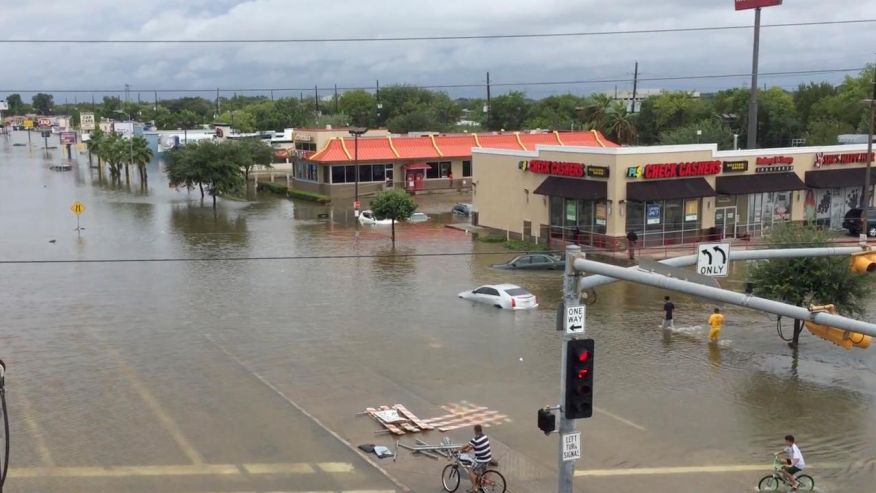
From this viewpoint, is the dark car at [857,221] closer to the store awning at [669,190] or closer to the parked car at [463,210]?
the store awning at [669,190]

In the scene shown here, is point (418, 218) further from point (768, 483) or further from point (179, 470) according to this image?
point (768, 483)

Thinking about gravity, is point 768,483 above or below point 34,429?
above

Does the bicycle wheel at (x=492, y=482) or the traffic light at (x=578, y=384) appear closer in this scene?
the traffic light at (x=578, y=384)

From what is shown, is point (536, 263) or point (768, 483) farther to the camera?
point (536, 263)

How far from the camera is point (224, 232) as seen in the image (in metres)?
51.8

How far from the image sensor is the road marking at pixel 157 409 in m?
17.7

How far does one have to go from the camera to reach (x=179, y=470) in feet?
55.1

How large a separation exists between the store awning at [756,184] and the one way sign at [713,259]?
1369 inches

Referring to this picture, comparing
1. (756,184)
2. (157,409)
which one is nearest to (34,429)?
(157,409)

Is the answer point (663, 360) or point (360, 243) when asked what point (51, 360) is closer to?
point (663, 360)

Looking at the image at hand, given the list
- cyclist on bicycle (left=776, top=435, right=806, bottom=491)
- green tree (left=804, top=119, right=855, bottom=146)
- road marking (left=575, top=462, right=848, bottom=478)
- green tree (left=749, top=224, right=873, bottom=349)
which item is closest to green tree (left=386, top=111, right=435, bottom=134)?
green tree (left=804, top=119, right=855, bottom=146)

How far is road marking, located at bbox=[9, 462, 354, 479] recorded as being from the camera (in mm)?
16594

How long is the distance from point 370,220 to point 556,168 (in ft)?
47.8

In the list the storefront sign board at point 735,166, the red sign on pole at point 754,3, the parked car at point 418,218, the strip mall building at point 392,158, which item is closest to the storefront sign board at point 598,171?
the storefront sign board at point 735,166
